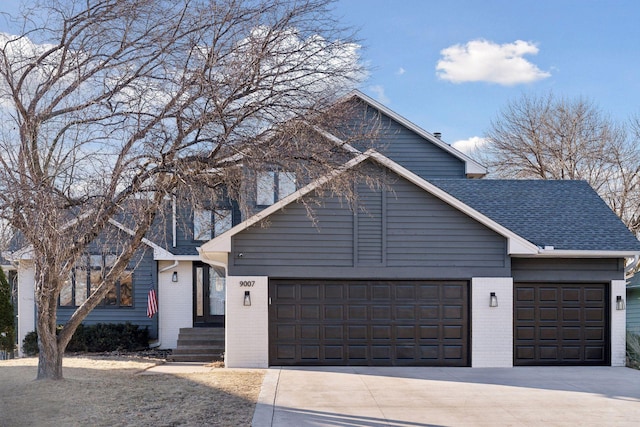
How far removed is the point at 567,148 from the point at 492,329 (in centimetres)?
1847

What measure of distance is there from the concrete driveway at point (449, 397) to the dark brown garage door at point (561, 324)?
0.45 metres

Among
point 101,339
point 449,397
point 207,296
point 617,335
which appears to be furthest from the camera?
point 207,296

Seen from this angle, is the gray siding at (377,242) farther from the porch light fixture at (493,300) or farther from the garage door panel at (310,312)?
the garage door panel at (310,312)

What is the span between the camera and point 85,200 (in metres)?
10.9

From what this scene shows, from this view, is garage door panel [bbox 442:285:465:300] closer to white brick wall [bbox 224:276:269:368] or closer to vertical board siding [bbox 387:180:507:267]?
vertical board siding [bbox 387:180:507:267]

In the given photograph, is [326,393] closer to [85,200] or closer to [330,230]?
[330,230]

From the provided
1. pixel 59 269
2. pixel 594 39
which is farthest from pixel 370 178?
pixel 594 39

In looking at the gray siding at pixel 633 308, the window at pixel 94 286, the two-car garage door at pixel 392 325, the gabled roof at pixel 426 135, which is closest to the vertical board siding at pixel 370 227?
the two-car garage door at pixel 392 325

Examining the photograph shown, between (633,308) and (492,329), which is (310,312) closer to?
(492,329)

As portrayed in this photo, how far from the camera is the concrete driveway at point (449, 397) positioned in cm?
898

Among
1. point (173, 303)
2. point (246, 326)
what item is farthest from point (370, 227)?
point (173, 303)

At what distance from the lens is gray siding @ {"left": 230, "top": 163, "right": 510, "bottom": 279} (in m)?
14.1

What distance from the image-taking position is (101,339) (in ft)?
56.6

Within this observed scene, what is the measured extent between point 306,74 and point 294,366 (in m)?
6.57
